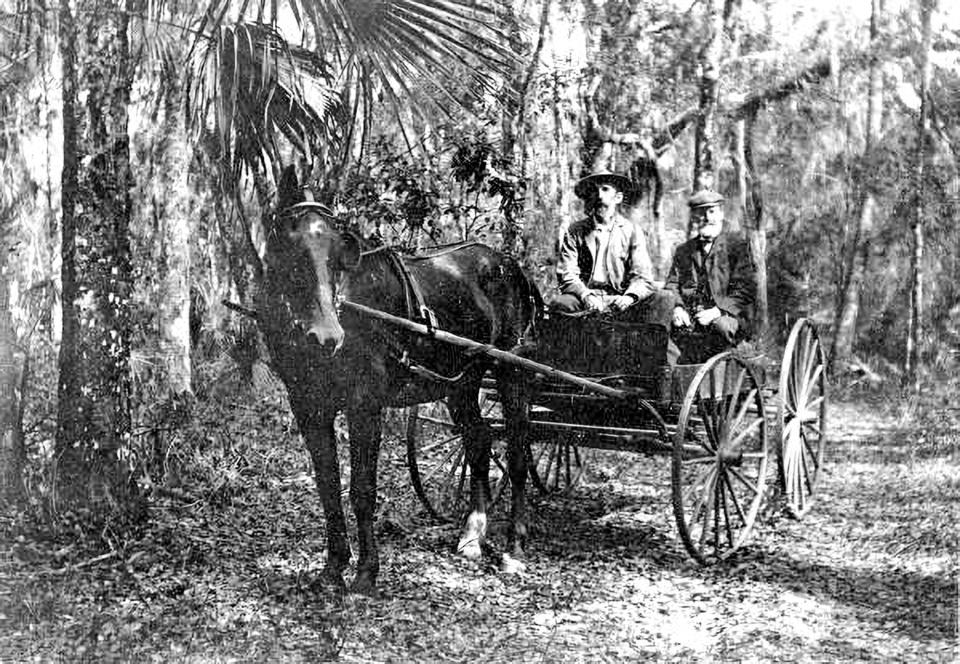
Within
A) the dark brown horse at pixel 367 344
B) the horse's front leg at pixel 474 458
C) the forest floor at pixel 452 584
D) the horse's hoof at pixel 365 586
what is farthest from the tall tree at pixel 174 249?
the horse's hoof at pixel 365 586

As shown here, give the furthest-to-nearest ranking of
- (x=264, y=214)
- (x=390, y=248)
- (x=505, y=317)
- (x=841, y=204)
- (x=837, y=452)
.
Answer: (x=841, y=204) < (x=837, y=452) < (x=505, y=317) < (x=390, y=248) < (x=264, y=214)

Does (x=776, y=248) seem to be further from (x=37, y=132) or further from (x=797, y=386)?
(x=37, y=132)

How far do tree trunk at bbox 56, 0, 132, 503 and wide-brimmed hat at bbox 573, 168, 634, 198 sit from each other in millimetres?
3131

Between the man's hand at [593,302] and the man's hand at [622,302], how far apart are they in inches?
3.7

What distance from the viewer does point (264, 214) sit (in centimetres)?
485

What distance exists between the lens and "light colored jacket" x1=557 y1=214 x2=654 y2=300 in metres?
6.64

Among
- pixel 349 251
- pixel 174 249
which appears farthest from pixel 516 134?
pixel 349 251

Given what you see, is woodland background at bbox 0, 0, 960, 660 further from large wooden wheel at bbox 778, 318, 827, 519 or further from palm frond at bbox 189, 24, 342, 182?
large wooden wheel at bbox 778, 318, 827, 519

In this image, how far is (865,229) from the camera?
19.1m

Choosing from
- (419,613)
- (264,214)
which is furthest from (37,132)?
(419,613)

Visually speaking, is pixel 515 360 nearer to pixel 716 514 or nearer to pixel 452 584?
pixel 452 584

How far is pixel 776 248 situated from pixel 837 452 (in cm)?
1515

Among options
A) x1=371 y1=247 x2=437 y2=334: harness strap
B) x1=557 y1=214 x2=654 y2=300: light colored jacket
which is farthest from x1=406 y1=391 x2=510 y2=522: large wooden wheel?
x1=371 y1=247 x2=437 y2=334: harness strap

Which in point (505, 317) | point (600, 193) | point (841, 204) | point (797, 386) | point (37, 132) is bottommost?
point (797, 386)
